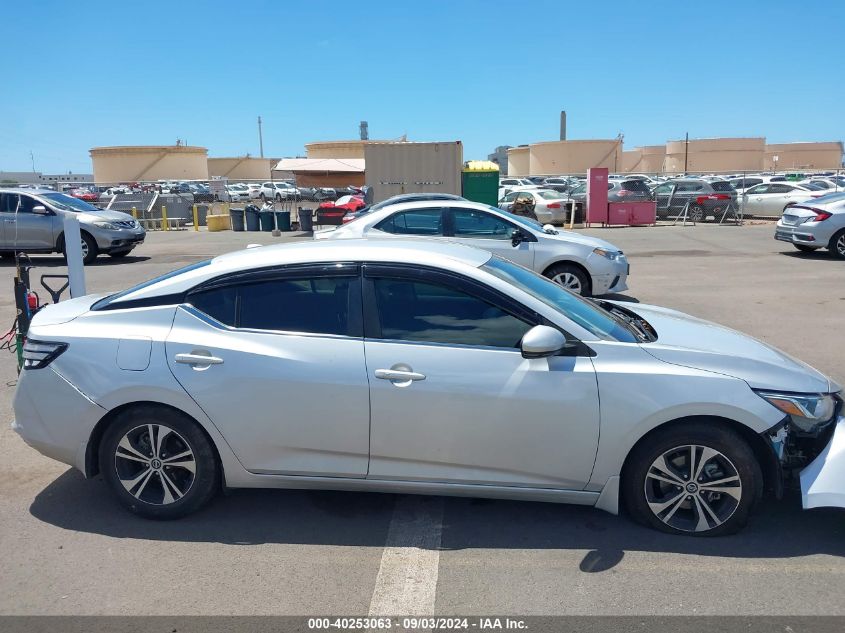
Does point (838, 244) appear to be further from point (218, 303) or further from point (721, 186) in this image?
point (218, 303)

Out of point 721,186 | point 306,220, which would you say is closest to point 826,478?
point 306,220

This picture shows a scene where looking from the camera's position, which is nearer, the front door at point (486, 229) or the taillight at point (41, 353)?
the taillight at point (41, 353)

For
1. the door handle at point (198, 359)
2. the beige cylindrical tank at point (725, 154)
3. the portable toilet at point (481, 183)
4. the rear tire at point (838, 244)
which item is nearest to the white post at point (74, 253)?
the door handle at point (198, 359)

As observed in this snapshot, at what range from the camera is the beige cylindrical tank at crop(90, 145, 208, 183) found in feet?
237

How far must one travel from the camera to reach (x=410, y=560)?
3.56 metres

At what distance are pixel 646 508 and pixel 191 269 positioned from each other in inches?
114

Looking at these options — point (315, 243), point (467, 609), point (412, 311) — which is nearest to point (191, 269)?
point (315, 243)

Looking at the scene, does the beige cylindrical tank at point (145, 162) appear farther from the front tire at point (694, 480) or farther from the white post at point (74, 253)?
the front tire at point (694, 480)

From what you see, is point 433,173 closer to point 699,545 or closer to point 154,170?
point 699,545

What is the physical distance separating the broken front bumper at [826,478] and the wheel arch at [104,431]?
305 centimetres

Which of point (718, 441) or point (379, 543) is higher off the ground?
point (718, 441)

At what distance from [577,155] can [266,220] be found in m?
45.6

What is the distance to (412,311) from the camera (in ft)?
12.7

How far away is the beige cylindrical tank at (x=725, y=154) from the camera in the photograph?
7231cm
